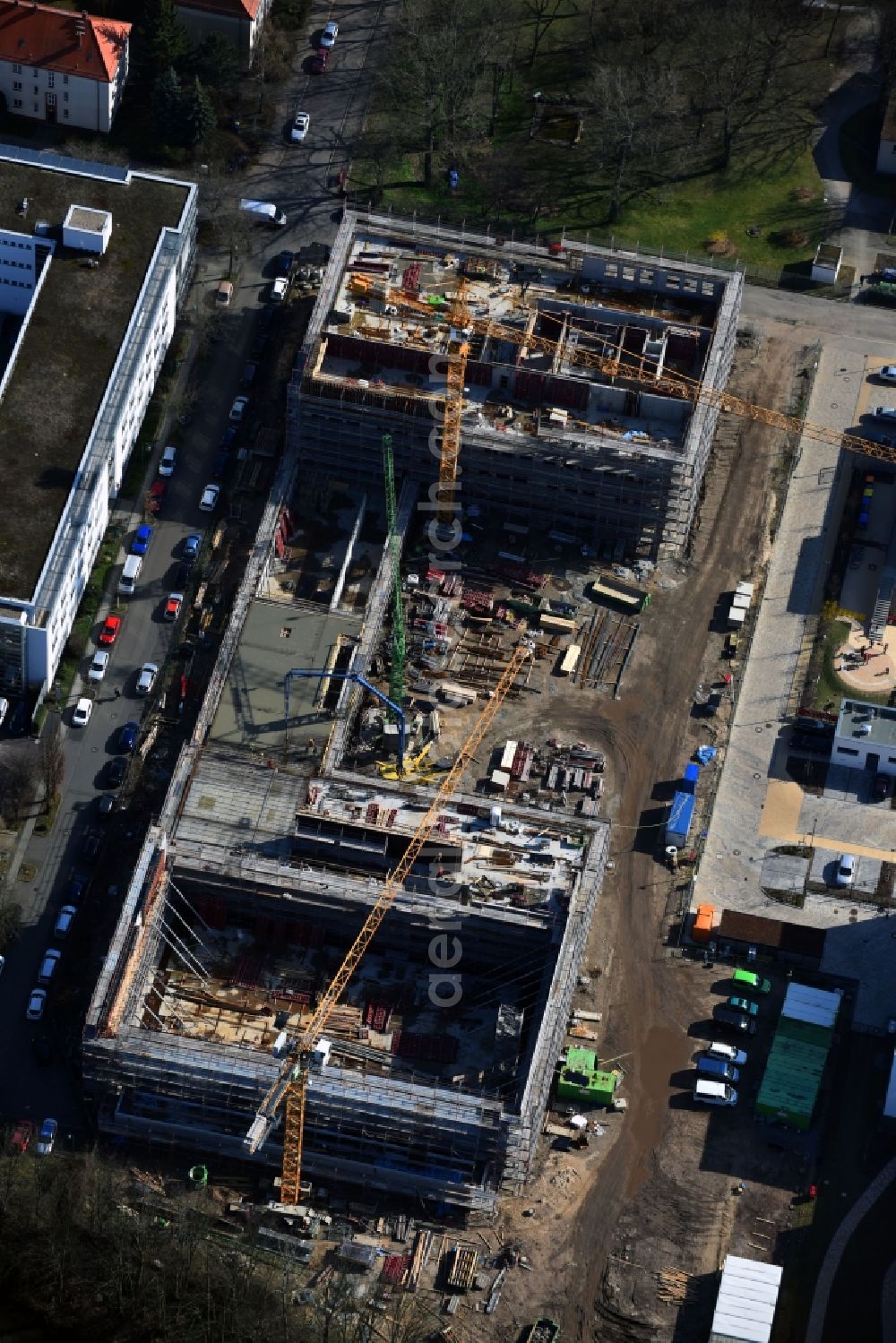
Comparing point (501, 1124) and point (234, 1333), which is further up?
point (501, 1124)

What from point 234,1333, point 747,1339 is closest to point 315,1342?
point 234,1333

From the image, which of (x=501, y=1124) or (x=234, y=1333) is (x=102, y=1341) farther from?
(x=501, y=1124)

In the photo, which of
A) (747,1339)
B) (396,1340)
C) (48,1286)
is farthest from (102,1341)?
(747,1339)

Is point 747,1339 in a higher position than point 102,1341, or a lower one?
higher

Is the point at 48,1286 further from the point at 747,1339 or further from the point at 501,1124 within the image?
the point at 747,1339

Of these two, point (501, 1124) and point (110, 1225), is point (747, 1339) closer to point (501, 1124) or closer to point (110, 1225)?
point (501, 1124)

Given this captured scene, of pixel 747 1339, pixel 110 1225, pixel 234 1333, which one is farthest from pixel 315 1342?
pixel 747 1339

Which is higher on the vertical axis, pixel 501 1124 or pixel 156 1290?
pixel 501 1124
